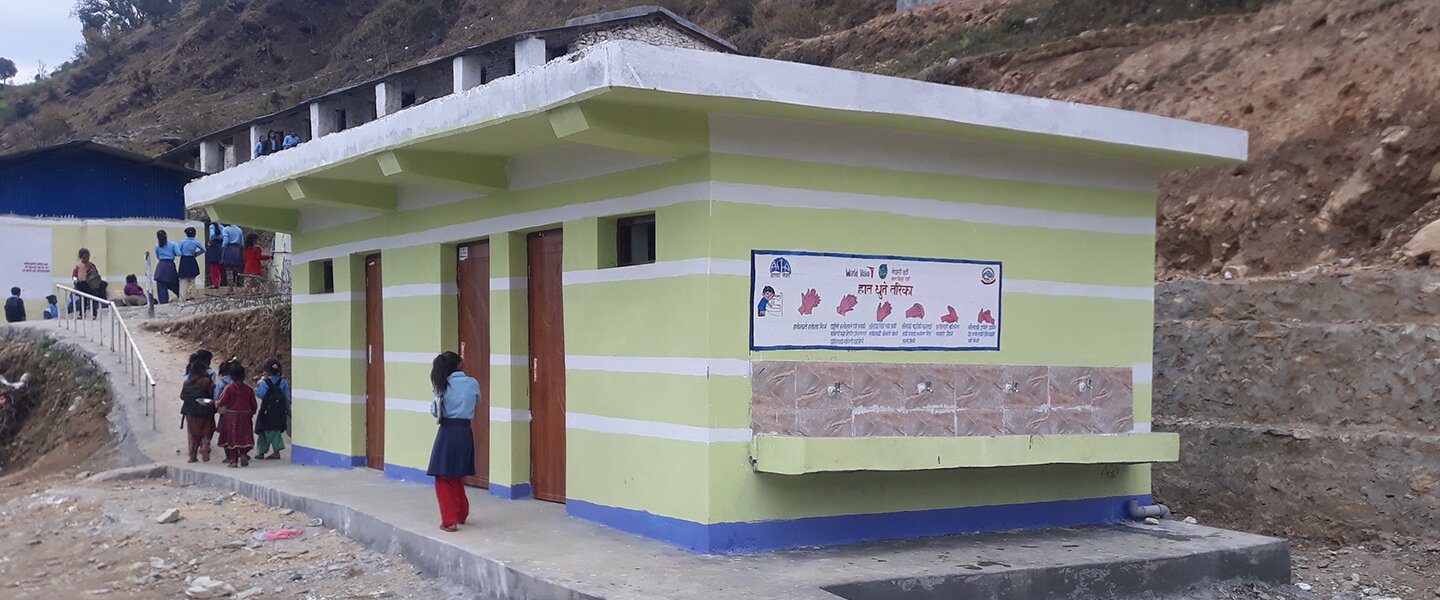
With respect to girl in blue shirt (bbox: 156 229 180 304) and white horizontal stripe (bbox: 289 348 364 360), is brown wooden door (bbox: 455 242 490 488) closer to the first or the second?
white horizontal stripe (bbox: 289 348 364 360)

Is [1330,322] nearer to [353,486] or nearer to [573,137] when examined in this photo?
[573,137]

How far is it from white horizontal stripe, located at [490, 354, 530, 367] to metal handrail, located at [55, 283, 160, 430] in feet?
24.2

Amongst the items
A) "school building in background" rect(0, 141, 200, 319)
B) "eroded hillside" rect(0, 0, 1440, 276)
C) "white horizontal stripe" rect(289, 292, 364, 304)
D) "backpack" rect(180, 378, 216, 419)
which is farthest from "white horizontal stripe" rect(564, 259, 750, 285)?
"school building in background" rect(0, 141, 200, 319)

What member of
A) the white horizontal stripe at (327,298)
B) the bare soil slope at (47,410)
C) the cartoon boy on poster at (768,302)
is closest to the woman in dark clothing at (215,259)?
the bare soil slope at (47,410)

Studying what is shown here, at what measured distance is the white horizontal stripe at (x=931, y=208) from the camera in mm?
7285

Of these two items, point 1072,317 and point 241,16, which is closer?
point 1072,317

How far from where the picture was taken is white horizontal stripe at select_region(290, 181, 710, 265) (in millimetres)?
7398

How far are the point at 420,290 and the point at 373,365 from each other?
1.70 meters

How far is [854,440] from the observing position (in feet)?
23.5

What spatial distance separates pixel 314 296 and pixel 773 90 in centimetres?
748

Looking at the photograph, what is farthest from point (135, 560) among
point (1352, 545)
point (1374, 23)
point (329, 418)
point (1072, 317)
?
point (1374, 23)

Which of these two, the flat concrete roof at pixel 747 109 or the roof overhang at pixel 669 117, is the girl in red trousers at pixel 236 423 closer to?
the roof overhang at pixel 669 117

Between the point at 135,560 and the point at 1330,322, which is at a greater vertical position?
the point at 1330,322

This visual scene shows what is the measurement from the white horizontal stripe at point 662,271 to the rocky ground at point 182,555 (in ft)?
7.38
